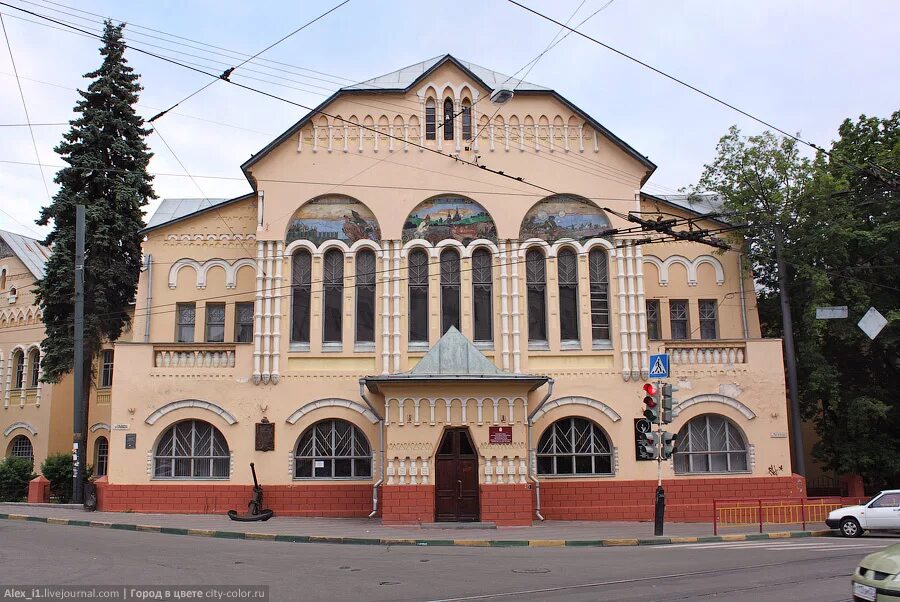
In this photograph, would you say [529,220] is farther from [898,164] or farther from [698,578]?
[698,578]

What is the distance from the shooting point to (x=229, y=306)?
2553 centimetres

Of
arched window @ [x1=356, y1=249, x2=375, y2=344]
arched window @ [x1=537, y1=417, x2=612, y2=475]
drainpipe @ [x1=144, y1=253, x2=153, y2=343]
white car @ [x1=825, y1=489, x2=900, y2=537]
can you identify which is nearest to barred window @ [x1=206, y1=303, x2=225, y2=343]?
drainpipe @ [x1=144, y1=253, x2=153, y2=343]

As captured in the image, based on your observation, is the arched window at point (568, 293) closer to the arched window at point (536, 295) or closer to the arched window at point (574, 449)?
the arched window at point (536, 295)

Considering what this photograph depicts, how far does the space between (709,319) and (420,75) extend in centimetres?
1208

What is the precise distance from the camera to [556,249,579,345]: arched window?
24.1 metres

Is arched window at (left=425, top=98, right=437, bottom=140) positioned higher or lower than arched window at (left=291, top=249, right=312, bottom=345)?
higher

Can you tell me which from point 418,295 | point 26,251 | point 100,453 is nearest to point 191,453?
point 418,295

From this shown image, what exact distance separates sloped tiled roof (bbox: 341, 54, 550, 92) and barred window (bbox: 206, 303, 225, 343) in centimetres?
800

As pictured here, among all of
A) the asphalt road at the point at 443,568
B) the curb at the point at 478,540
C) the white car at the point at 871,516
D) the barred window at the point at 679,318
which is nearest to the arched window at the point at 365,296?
the curb at the point at 478,540

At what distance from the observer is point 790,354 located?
2448 centimetres

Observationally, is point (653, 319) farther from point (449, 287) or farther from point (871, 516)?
point (871, 516)

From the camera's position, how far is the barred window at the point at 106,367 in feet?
109

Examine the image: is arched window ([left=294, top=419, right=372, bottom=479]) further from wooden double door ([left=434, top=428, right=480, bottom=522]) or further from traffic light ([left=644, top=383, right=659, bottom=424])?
traffic light ([left=644, top=383, right=659, bottom=424])

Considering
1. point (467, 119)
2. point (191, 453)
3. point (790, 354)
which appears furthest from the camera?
point (467, 119)
